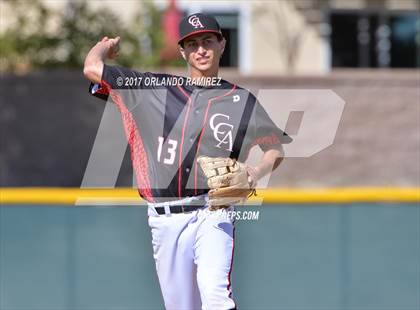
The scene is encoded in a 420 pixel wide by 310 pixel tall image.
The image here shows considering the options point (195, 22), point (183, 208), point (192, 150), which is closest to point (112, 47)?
point (195, 22)

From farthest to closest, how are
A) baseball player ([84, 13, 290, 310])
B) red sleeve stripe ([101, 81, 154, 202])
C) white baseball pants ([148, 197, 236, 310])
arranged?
red sleeve stripe ([101, 81, 154, 202]) < baseball player ([84, 13, 290, 310]) < white baseball pants ([148, 197, 236, 310])

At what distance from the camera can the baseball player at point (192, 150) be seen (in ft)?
13.4

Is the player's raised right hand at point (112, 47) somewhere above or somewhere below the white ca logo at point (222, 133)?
above

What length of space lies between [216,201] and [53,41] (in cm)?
822

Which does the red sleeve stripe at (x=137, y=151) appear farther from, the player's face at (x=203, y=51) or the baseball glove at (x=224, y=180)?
the player's face at (x=203, y=51)

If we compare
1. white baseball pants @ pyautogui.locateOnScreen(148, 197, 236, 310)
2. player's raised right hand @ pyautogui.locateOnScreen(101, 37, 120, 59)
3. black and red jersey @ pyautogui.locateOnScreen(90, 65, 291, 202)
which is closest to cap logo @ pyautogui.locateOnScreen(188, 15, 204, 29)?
black and red jersey @ pyautogui.locateOnScreen(90, 65, 291, 202)

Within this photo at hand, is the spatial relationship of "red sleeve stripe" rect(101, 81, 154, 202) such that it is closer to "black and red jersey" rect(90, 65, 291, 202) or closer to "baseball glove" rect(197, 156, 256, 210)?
"black and red jersey" rect(90, 65, 291, 202)

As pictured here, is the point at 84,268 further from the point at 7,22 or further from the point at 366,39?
the point at 366,39

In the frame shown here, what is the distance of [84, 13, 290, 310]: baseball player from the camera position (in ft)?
13.4

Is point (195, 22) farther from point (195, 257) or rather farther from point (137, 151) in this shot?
point (195, 257)

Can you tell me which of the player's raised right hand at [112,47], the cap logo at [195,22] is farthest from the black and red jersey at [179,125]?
the cap logo at [195,22]

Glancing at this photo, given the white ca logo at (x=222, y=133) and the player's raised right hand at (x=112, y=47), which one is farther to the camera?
the player's raised right hand at (x=112, y=47)

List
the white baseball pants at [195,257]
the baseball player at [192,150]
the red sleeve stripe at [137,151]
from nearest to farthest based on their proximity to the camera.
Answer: the white baseball pants at [195,257] < the baseball player at [192,150] < the red sleeve stripe at [137,151]

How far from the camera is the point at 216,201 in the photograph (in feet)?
13.5
